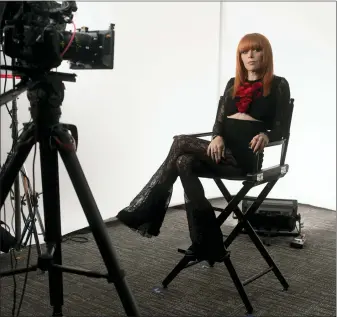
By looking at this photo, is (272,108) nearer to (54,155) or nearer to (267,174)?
(267,174)

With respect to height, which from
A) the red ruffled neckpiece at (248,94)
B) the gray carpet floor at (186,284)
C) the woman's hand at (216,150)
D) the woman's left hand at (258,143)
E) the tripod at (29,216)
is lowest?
the gray carpet floor at (186,284)

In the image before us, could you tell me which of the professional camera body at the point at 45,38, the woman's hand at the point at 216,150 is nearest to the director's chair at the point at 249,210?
the woman's hand at the point at 216,150

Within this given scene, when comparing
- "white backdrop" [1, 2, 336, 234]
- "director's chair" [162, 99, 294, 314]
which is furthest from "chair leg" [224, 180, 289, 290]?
"white backdrop" [1, 2, 336, 234]

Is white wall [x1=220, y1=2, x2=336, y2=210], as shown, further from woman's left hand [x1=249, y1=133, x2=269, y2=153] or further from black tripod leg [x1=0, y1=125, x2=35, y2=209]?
black tripod leg [x1=0, y1=125, x2=35, y2=209]

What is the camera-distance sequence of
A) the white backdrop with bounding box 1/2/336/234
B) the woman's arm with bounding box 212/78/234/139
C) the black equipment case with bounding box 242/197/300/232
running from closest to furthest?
the woman's arm with bounding box 212/78/234/139
the black equipment case with bounding box 242/197/300/232
the white backdrop with bounding box 1/2/336/234

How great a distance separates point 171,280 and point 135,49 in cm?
179

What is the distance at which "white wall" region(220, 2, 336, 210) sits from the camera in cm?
385

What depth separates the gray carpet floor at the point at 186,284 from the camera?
204 cm

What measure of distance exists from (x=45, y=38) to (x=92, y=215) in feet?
1.69

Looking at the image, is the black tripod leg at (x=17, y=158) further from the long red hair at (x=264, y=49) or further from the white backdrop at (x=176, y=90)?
the white backdrop at (x=176, y=90)

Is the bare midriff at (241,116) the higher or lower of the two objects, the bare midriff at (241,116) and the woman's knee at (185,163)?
the higher

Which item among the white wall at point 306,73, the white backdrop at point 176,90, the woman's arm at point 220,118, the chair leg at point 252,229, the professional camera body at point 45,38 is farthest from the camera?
the white wall at point 306,73

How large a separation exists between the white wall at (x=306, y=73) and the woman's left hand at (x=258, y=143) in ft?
6.58

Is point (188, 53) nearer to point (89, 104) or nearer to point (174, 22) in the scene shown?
point (174, 22)
